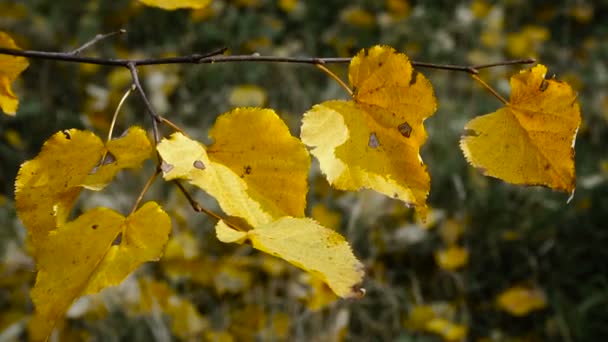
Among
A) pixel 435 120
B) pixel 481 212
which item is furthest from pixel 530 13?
pixel 481 212

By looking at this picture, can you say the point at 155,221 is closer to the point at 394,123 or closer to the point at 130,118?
the point at 394,123

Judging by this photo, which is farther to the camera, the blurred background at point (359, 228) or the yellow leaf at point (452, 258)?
the yellow leaf at point (452, 258)

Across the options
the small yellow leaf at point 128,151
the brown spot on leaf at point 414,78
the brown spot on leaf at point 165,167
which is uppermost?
the brown spot on leaf at point 414,78

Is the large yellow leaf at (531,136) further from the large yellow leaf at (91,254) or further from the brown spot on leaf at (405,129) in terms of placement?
the large yellow leaf at (91,254)

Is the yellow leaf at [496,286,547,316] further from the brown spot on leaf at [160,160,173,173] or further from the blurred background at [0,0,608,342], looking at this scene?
the brown spot on leaf at [160,160,173,173]

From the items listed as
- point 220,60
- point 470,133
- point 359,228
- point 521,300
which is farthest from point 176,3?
point 359,228

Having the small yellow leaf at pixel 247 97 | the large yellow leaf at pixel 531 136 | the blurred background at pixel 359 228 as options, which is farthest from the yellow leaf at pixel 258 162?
the small yellow leaf at pixel 247 97

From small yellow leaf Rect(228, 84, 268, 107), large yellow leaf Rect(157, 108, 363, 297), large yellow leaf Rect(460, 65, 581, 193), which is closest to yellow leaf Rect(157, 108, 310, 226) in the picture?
large yellow leaf Rect(157, 108, 363, 297)

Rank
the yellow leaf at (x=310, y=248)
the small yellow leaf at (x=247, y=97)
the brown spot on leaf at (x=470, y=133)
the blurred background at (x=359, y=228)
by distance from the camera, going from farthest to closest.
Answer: the small yellow leaf at (x=247, y=97)
the blurred background at (x=359, y=228)
the brown spot on leaf at (x=470, y=133)
the yellow leaf at (x=310, y=248)
